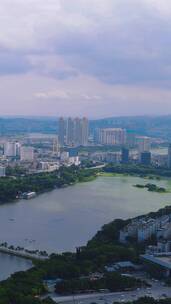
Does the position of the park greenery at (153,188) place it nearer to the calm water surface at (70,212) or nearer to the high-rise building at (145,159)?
the calm water surface at (70,212)

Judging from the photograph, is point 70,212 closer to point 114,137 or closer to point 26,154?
point 26,154

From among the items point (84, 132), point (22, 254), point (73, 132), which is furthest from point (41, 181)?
point (73, 132)

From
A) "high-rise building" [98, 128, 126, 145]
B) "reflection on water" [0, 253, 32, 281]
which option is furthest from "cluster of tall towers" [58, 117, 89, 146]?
"reflection on water" [0, 253, 32, 281]

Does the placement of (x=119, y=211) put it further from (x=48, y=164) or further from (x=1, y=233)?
(x=48, y=164)

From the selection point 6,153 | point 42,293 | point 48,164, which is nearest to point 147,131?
point 6,153

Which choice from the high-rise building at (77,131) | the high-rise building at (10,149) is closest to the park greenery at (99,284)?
the high-rise building at (10,149)

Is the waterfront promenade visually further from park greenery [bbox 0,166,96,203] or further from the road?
park greenery [bbox 0,166,96,203]
